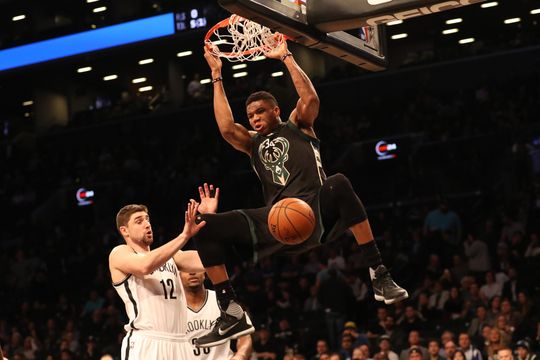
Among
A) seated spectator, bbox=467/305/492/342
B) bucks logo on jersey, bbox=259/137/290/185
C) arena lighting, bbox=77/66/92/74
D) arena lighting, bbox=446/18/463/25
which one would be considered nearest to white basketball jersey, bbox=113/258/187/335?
bucks logo on jersey, bbox=259/137/290/185

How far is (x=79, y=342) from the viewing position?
18703mm

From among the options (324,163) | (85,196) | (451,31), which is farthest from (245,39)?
(451,31)

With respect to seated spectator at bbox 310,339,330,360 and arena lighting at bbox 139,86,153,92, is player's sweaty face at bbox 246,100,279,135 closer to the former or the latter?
seated spectator at bbox 310,339,330,360

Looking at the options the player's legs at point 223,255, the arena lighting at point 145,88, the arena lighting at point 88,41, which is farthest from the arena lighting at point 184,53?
the player's legs at point 223,255

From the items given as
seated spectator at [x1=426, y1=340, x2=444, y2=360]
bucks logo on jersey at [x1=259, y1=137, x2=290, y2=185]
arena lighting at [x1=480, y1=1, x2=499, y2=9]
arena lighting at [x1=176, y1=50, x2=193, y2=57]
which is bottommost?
seated spectator at [x1=426, y1=340, x2=444, y2=360]

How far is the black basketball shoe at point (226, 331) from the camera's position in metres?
7.79

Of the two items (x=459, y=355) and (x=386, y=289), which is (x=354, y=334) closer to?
(x=459, y=355)

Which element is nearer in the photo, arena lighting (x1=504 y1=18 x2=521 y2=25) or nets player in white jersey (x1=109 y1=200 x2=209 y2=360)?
nets player in white jersey (x1=109 y1=200 x2=209 y2=360)

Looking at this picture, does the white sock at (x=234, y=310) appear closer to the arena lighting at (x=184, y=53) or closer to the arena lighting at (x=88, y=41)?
the arena lighting at (x=88, y=41)

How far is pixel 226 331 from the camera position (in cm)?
779

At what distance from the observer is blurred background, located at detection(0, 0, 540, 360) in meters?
16.2

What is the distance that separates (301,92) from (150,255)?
73.6 inches

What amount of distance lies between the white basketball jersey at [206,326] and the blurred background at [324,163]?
482 cm

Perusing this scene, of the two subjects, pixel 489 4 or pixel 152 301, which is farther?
pixel 489 4
